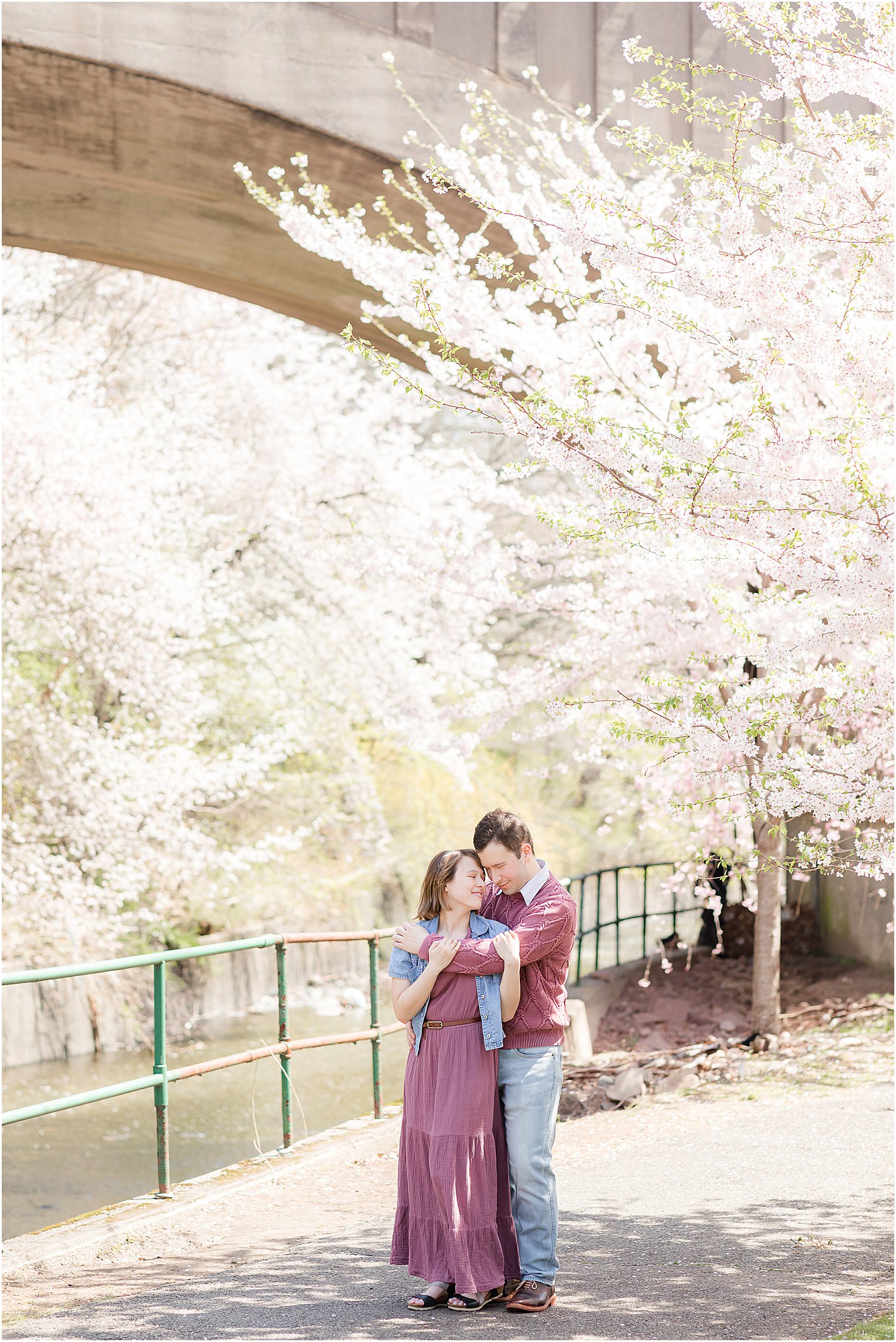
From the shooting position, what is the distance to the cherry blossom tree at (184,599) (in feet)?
43.3

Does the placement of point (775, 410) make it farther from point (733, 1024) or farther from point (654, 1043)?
point (733, 1024)

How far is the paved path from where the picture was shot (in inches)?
162

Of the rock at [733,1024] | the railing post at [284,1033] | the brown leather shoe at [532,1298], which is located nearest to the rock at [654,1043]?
the rock at [733,1024]

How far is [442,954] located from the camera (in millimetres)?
4246

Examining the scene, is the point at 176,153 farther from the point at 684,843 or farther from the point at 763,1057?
the point at 684,843

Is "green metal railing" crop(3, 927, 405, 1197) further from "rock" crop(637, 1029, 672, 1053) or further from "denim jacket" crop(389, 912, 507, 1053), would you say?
"rock" crop(637, 1029, 672, 1053)

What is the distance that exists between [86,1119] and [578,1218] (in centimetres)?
860

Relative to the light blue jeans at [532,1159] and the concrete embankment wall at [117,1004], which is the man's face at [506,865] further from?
the concrete embankment wall at [117,1004]

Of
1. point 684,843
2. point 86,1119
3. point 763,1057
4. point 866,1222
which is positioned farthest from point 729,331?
point 86,1119

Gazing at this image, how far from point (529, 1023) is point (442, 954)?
0.37m

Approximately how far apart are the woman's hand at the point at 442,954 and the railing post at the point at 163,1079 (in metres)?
1.56

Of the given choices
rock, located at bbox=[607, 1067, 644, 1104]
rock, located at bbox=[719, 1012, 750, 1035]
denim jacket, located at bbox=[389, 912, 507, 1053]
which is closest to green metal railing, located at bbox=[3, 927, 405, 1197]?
denim jacket, located at bbox=[389, 912, 507, 1053]

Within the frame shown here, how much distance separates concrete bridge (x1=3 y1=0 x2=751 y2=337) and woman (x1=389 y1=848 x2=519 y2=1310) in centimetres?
534

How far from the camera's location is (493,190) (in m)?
7.70
